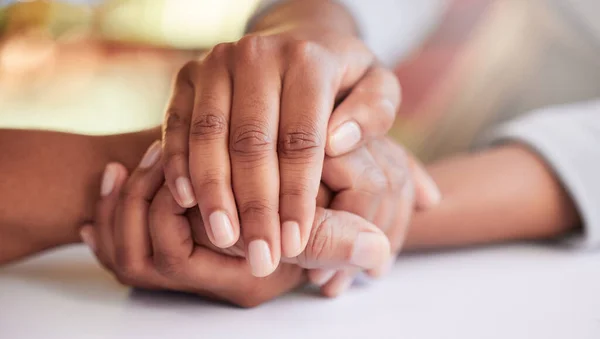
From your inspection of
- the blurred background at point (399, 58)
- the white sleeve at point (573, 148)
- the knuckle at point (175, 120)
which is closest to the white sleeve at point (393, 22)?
the blurred background at point (399, 58)

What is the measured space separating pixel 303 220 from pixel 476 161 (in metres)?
0.26

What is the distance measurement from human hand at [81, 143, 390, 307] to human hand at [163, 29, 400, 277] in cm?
2

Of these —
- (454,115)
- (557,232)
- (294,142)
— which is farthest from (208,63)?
(454,115)

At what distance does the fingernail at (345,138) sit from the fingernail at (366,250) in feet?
0.16

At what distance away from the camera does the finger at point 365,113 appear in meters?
0.35

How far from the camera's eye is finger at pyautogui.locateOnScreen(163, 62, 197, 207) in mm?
322

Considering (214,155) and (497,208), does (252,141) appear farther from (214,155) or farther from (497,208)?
(497,208)

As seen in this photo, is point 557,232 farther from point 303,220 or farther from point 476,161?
point 303,220

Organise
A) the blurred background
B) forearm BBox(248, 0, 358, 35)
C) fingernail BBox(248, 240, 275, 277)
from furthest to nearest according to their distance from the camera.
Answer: the blurred background < forearm BBox(248, 0, 358, 35) < fingernail BBox(248, 240, 275, 277)

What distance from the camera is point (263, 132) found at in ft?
1.04

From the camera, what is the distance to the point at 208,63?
0.36m

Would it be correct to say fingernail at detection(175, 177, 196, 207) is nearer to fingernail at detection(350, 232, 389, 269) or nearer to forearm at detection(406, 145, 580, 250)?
fingernail at detection(350, 232, 389, 269)

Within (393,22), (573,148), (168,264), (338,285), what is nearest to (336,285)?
(338,285)

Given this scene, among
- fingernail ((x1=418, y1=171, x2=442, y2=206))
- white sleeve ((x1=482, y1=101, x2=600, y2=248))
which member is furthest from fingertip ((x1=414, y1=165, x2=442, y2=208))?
white sleeve ((x1=482, y1=101, x2=600, y2=248))
